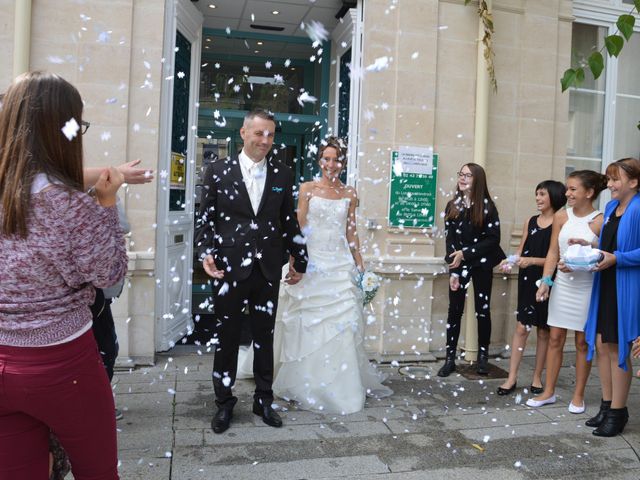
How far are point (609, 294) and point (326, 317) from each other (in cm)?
217

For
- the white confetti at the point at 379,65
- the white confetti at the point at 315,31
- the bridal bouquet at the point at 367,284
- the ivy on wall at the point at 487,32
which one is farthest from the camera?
the white confetti at the point at 315,31

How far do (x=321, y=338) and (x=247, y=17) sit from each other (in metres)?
4.42

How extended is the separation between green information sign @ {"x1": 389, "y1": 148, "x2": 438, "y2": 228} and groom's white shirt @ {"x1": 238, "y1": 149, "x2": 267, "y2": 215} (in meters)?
2.19

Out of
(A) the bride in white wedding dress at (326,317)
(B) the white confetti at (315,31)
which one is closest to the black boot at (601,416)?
(A) the bride in white wedding dress at (326,317)

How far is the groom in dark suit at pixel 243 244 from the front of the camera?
409 cm

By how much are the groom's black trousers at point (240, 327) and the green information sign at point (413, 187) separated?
7.40ft

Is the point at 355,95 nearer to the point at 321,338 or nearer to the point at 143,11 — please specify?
the point at 143,11

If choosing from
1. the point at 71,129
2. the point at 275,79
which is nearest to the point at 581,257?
the point at 71,129

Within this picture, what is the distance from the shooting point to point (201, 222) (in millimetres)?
4117

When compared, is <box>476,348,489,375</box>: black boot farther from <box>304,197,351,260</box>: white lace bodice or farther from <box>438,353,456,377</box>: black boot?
<box>304,197,351,260</box>: white lace bodice

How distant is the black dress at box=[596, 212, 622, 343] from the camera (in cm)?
428

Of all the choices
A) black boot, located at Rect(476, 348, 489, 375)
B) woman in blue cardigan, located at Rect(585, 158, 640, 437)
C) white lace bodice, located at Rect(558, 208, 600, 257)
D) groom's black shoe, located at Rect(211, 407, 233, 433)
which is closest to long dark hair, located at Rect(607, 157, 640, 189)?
woman in blue cardigan, located at Rect(585, 158, 640, 437)

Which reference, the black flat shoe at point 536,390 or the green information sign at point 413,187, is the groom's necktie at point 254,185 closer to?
the green information sign at point 413,187

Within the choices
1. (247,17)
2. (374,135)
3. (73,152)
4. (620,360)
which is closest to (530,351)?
(620,360)
